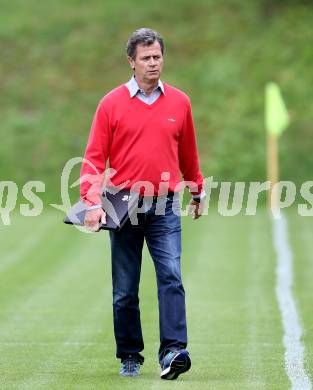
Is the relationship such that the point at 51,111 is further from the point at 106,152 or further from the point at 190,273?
the point at 106,152

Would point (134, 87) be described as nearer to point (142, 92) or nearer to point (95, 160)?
point (142, 92)

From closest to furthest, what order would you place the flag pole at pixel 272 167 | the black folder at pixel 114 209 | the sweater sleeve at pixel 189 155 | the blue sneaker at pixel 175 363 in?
the blue sneaker at pixel 175 363, the black folder at pixel 114 209, the sweater sleeve at pixel 189 155, the flag pole at pixel 272 167

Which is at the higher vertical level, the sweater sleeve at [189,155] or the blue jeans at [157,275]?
the sweater sleeve at [189,155]

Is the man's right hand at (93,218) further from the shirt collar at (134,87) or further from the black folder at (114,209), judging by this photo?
the shirt collar at (134,87)

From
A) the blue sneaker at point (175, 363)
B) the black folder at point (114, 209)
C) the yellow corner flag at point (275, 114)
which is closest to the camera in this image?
the blue sneaker at point (175, 363)

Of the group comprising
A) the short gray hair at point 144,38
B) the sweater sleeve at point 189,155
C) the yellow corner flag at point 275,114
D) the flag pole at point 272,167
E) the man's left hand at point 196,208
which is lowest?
the flag pole at point 272,167

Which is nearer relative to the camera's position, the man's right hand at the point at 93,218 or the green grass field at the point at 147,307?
the man's right hand at the point at 93,218

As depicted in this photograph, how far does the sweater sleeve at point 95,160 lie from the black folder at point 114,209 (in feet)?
0.28

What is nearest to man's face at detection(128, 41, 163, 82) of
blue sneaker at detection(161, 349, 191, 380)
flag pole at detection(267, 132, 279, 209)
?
blue sneaker at detection(161, 349, 191, 380)

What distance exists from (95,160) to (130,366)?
1.38 metres

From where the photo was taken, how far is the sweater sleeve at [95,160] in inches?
327

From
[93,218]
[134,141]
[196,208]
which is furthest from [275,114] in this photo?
[93,218]

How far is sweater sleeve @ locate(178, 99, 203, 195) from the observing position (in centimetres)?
855

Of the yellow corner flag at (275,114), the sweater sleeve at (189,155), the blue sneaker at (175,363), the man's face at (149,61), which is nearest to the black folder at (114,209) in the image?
the sweater sleeve at (189,155)
